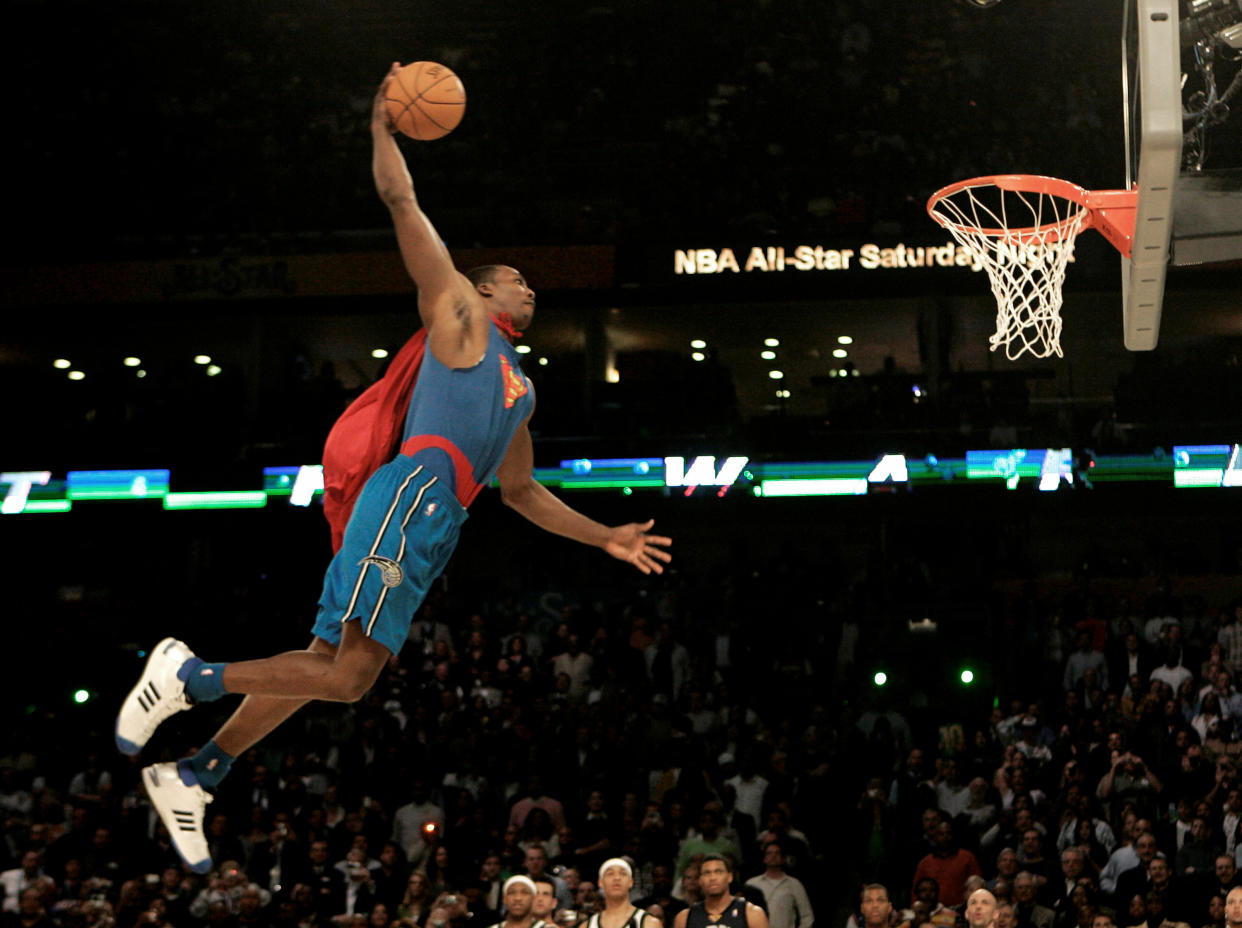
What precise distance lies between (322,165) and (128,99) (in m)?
3.24

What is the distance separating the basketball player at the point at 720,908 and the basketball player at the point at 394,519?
419 centimetres

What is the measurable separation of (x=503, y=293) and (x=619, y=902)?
453cm

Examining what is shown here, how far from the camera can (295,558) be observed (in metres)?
20.0

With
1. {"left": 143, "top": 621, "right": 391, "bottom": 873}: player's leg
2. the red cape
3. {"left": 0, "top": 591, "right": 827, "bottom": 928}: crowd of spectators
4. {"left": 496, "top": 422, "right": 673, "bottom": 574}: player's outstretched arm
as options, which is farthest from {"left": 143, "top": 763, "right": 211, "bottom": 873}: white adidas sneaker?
{"left": 0, "top": 591, "right": 827, "bottom": 928}: crowd of spectators

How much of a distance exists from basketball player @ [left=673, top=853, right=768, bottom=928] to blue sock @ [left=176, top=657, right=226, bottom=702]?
447 cm

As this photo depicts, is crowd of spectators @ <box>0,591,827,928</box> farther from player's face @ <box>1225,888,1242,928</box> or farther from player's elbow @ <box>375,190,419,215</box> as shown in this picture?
player's elbow @ <box>375,190,419,215</box>

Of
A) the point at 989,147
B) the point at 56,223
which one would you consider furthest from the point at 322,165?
the point at 989,147

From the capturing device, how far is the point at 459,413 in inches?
218

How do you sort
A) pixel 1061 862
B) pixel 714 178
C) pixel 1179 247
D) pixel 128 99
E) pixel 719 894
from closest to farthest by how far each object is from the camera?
pixel 1179 247
pixel 719 894
pixel 1061 862
pixel 714 178
pixel 128 99

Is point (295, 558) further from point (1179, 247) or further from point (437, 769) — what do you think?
point (1179, 247)

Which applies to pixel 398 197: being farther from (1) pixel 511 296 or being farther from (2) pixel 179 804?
(2) pixel 179 804

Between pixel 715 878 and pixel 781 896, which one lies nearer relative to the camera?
pixel 715 878

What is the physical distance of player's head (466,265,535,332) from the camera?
570 centimetres

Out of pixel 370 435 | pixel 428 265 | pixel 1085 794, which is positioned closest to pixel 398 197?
pixel 428 265
